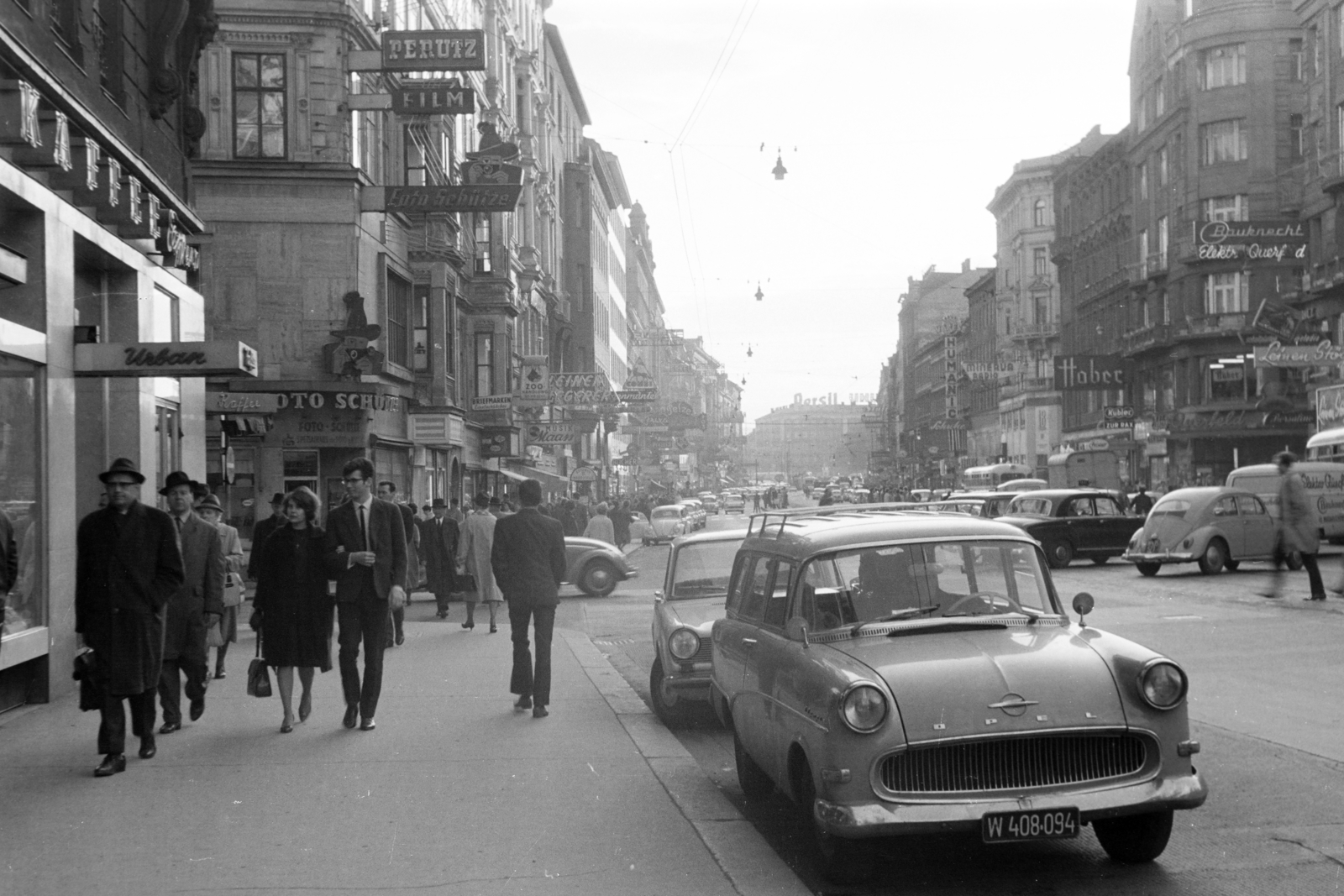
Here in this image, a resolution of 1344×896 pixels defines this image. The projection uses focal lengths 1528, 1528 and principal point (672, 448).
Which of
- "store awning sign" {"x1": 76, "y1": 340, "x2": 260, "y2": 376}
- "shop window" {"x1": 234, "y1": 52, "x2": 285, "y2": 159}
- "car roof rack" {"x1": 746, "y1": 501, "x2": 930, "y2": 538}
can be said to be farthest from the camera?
"shop window" {"x1": 234, "y1": 52, "x2": 285, "y2": 159}

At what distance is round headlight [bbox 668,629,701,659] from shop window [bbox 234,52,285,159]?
71.8 ft

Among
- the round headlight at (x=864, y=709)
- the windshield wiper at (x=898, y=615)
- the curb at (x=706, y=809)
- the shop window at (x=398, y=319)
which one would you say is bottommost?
the curb at (x=706, y=809)

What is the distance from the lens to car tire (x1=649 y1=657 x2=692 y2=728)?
36.8 ft

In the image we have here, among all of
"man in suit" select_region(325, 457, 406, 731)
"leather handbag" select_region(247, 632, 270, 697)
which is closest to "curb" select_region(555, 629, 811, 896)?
"man in suit" select_region(325, 457, 406, 731)

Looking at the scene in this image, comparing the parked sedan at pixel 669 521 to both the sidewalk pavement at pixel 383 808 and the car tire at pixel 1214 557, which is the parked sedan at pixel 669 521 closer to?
the car tire at pixel 1214 557

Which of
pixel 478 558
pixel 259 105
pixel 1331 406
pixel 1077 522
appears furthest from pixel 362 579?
pixel 1331 406

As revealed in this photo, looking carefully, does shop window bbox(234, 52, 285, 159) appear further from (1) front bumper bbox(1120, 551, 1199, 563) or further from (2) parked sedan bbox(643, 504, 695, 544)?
(2) parked sedan bbox(643, 504, 695, 544)

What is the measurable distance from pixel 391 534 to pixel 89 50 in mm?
6423

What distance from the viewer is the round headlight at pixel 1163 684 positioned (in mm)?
6496

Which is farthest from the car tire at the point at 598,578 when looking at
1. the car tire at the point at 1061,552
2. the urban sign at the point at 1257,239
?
the urban sign at the point at 1257,239

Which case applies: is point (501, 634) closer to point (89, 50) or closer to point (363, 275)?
point (89, 50)

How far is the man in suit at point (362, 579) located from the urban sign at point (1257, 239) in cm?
3751

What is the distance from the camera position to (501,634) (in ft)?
60.2

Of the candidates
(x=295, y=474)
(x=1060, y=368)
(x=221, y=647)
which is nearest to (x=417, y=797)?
(x=221, y=647)
